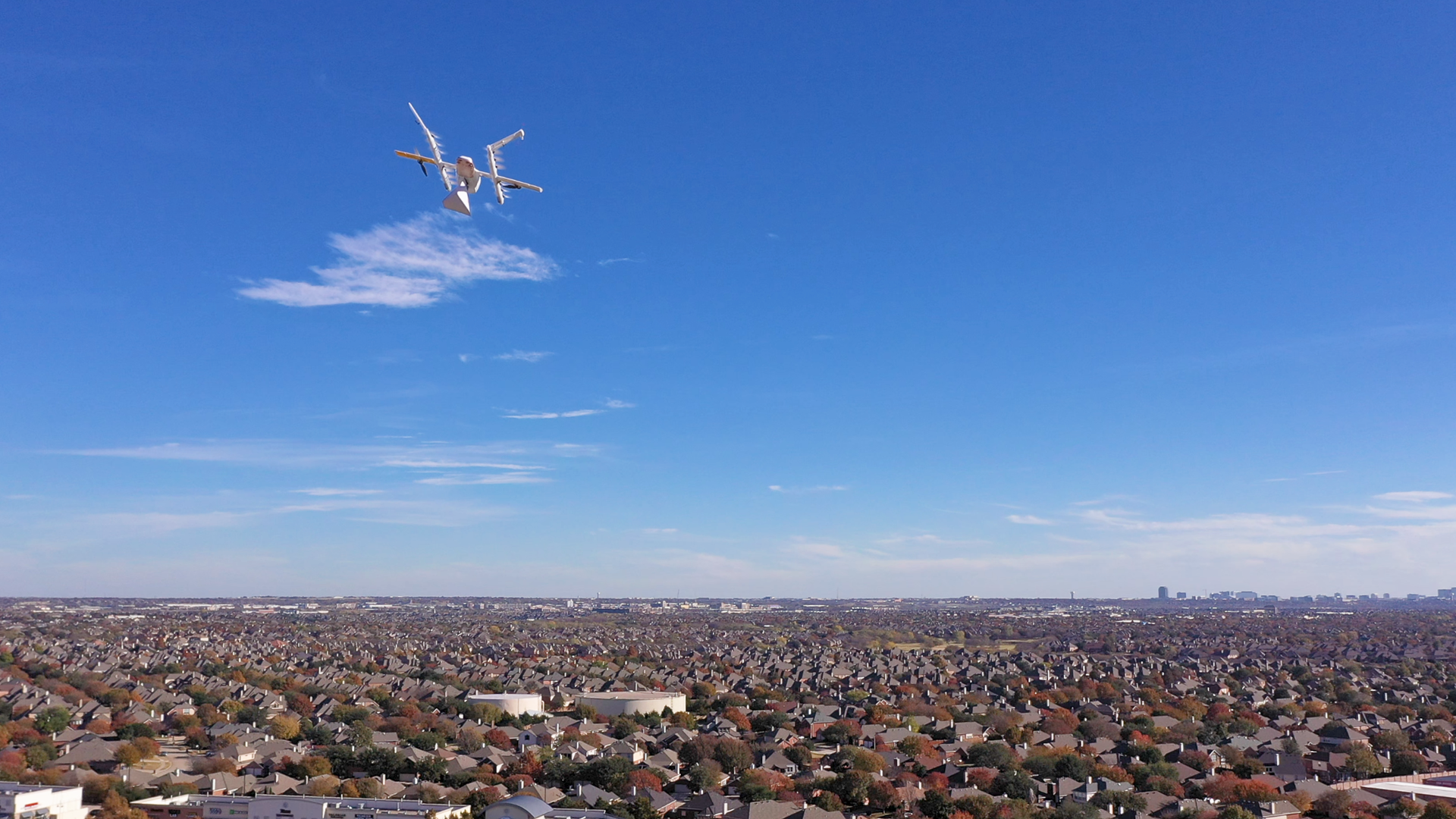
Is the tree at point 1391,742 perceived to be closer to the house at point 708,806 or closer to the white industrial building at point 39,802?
the house at point 708,806

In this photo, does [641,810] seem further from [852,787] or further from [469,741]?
[469,741]

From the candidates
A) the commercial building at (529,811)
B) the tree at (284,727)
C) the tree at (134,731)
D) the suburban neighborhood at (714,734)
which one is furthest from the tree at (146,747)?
the commercial building at (529,811)

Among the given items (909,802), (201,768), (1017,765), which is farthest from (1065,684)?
(201,768)

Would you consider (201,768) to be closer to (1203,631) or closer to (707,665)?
(707,665)

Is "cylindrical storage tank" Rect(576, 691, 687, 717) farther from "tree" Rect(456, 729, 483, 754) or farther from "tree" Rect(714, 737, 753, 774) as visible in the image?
"tree" Rect(714, 737, 753, 774)

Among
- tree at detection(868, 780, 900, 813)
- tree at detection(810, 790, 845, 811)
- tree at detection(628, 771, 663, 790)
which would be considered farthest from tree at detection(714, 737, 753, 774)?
tree at detection(810, 790, 845, 811)

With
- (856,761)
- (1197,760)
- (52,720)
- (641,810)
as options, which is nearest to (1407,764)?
(1197,760)
